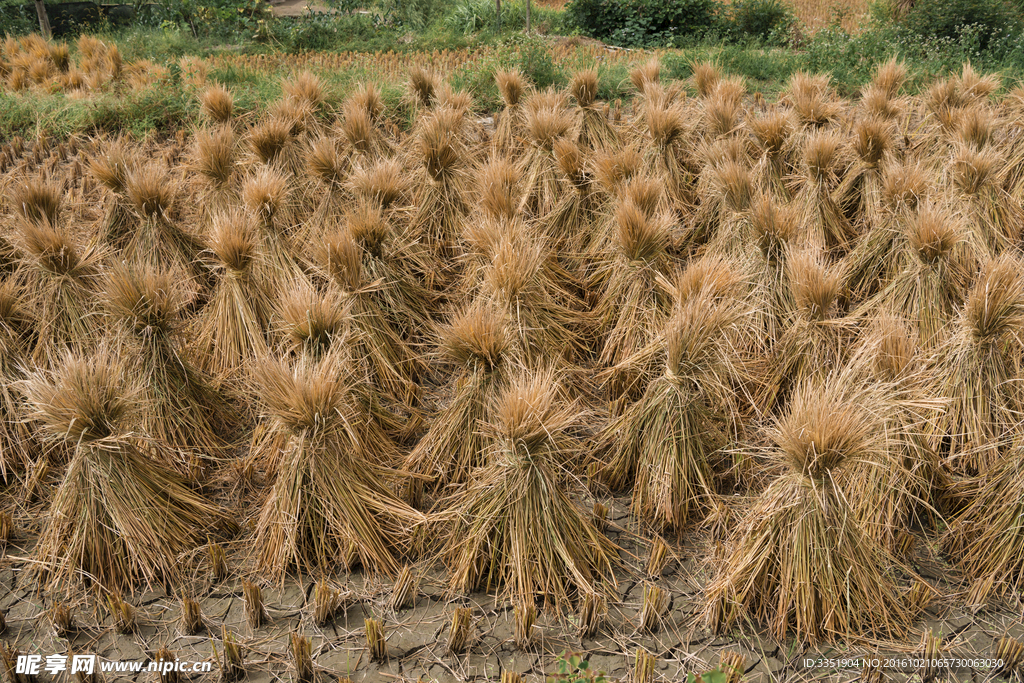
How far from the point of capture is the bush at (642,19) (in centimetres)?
1187

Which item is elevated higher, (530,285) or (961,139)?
(961,139)

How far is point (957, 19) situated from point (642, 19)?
429 centimetres

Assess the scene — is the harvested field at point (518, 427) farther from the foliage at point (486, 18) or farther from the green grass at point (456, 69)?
the foliage at point (486, 18)

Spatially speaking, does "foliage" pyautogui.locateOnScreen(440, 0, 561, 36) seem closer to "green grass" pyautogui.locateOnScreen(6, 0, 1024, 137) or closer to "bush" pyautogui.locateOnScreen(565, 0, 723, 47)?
"green grass" pyautogui.locateOnScreen(6, 0, 1024, 137)

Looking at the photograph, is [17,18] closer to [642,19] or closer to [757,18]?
[642,19]

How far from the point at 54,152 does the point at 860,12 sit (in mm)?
14353

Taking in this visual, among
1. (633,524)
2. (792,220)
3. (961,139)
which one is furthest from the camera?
(961,139)

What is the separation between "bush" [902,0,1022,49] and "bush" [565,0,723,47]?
111 inches

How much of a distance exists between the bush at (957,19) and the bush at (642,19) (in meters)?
2.81

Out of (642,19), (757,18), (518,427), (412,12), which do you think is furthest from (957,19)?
(518,427)

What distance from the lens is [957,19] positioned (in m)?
10.2

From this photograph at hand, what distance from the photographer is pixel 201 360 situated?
4.04 metres

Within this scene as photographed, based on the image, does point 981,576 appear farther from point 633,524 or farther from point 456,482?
point 456,482

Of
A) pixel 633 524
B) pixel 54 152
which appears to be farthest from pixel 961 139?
pixel 54 152
